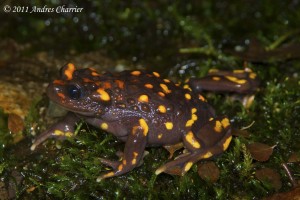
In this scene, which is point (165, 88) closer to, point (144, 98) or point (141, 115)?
point (144, 98)

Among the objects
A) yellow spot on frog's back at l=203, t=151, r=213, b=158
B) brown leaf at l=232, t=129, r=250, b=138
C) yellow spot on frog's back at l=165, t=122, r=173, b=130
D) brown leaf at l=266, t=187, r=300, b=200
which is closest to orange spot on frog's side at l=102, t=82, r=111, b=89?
yellow spot on frog's back at l=165, t=122, r=173, b=130

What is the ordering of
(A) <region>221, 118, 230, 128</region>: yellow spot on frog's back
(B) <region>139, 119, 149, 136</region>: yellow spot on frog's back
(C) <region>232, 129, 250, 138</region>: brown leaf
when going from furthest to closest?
(C) <region>232, 129, 250, 138</region>: brown leaf → (A) <region>221, 118, 230, 128</region>: yellow spot on frog's back → (B) <region>139, 119, 149, 136</region>: yellow spot on frog's back

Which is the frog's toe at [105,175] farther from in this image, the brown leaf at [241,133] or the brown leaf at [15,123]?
the brown leaf at [241,133]

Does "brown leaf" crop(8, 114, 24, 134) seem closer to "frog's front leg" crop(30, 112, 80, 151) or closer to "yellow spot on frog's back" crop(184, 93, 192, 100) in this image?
"frog's front leg" crop(30, 112, 80, 151)

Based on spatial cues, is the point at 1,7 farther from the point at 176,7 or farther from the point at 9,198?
the point at 9,198

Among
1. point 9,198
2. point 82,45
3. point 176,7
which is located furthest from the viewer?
point 176,7

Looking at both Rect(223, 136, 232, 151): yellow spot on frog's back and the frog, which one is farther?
Rect(223, 136, 232, 151): yellow spot on frog's back

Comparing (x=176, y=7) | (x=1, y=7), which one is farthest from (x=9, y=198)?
(x=176, y=7)
